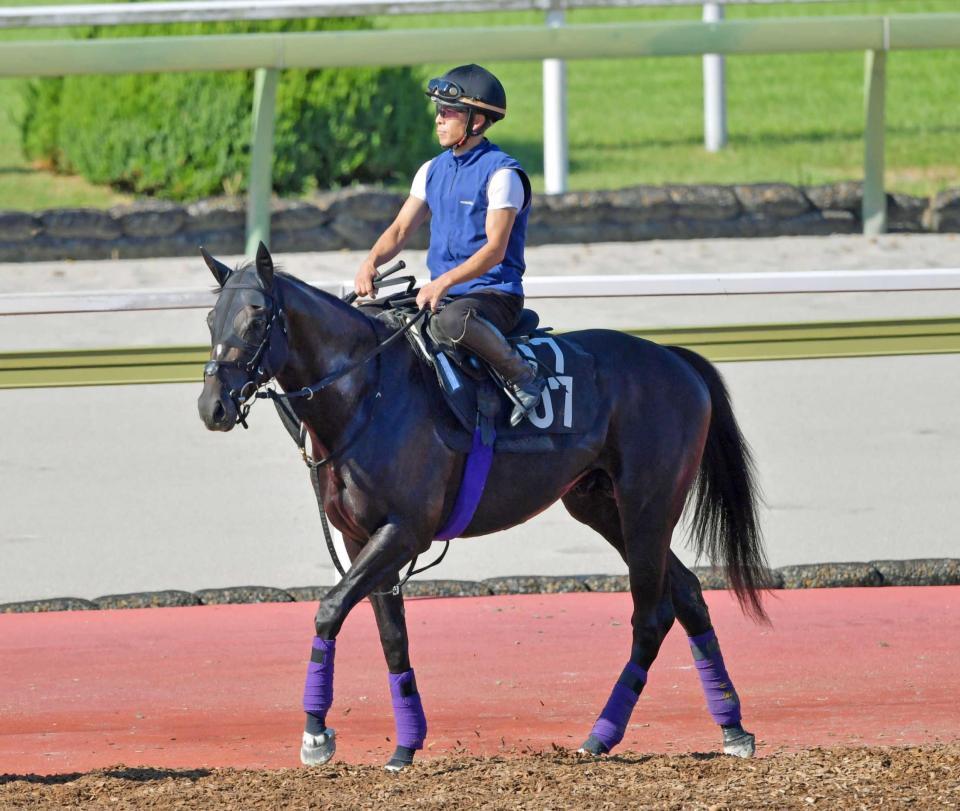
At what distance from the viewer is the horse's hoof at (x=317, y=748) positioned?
5.50 meters

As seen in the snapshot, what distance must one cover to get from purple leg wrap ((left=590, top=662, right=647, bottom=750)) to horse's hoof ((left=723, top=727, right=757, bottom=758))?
35cm

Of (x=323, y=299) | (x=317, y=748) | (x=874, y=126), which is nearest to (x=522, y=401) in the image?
(x=323, y=299)

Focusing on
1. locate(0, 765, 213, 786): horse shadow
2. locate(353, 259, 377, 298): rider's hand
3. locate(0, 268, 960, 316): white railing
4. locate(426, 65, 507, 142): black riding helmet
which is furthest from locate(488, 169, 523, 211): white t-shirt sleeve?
locate(0, 268, 960, 316): white railing

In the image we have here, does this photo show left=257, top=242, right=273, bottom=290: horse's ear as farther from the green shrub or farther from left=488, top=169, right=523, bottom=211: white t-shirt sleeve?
the green shrub

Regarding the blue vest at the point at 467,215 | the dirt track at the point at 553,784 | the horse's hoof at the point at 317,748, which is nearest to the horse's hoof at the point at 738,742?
the dirt track at the point at 553,784

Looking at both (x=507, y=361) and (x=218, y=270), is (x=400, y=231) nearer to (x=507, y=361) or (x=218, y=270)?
(x=507, y=361)

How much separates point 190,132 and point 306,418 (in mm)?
6066

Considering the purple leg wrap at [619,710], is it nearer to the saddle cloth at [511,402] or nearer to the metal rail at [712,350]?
the saddle cloth at [511,402]

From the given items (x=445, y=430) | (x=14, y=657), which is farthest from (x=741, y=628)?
(x=14, y=657)

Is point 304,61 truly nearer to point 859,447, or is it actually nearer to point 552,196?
point 552,196

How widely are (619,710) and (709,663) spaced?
39 cm

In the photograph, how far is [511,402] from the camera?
19.0 feet

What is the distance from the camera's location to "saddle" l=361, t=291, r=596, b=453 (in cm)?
565

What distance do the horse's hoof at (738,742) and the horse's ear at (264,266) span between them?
2289 mm
